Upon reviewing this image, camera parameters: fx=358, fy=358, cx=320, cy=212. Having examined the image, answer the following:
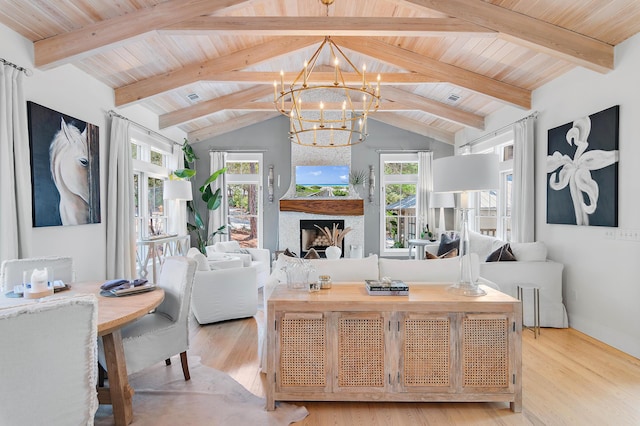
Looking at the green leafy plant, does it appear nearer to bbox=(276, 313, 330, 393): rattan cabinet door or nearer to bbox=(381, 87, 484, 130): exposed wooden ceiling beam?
bbox=(381, 87, 484, 130): exposed wooden ceiling beam

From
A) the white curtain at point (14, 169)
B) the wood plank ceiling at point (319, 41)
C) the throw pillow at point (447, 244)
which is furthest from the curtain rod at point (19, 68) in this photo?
the throw pillow at point (447, 244)

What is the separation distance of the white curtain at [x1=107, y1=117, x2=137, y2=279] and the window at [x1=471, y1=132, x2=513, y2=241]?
4978mm

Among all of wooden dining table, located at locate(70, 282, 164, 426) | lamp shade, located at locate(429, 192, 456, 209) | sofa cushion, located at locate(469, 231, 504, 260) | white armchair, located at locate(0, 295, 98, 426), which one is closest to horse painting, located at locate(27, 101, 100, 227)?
wooden dining table, located at locate(70, 282, 164, 426)

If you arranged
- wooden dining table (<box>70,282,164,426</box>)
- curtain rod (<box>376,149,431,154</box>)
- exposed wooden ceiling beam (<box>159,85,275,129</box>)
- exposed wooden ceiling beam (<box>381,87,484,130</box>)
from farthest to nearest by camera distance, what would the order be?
curtain rod (<box>376,149,431,154</box>)
exposed wooden ceiling beam (<box>381,87,484,130</box>)
exposed wooden ceiling beam (<box>159,85,275,129</box>)
wooden dining table (<box>70,282,164,426</box>)

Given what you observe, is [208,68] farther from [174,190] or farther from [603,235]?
[603,235]

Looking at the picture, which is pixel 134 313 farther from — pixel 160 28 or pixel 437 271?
pixel 160 28

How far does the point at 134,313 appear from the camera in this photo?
1972mm

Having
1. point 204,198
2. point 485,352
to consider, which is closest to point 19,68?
point 485,352

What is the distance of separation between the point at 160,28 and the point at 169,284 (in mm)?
2244

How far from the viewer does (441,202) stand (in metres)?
6.55

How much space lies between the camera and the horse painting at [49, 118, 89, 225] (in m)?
3.32

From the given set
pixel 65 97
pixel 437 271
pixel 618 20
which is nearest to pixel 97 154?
pixel 65 97

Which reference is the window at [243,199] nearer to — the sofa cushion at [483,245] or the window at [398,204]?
the window at [398,204]

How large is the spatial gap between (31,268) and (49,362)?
154 centimetres
